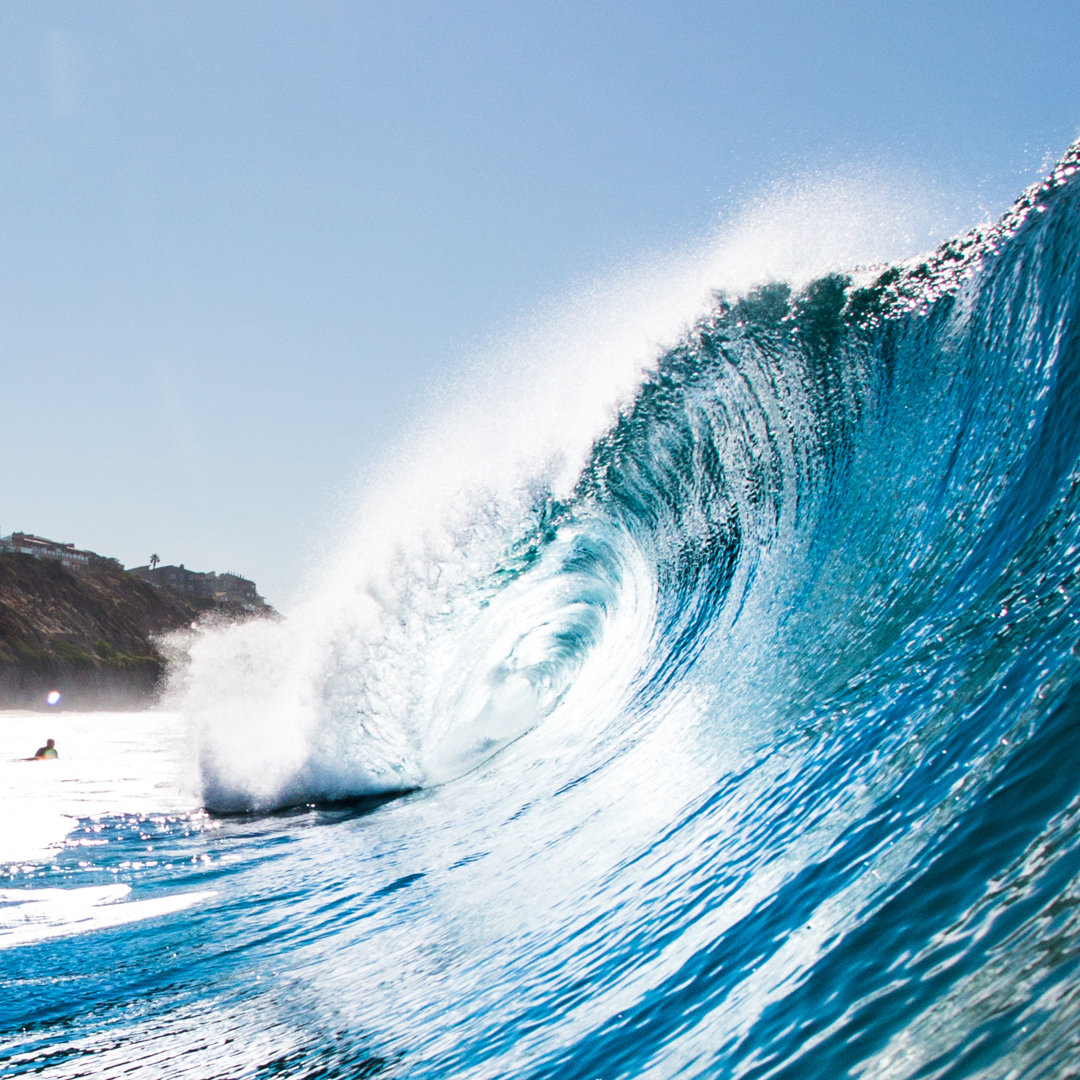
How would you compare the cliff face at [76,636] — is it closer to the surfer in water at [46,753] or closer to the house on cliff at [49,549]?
the house on cliff at [49,549]

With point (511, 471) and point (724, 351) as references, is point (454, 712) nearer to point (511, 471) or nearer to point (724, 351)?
point (511, 471)

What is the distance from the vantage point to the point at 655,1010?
7.62 ft

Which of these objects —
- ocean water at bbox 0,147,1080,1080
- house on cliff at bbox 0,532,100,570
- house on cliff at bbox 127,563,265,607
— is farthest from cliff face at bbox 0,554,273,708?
ocean water at bbox 0,147,1080,1080

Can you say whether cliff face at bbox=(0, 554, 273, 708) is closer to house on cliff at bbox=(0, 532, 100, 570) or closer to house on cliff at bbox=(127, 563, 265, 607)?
house on cliff at bbox=(0, 532, 100, 570)

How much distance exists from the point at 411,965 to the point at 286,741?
6240mm

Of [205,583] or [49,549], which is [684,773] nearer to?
[49,549]

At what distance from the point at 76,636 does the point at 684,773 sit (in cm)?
6499

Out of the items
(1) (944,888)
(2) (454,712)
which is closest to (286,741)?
(2) (454,712)

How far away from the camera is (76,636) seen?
60.4 meters

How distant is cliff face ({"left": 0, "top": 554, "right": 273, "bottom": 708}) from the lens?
51375 millimetres

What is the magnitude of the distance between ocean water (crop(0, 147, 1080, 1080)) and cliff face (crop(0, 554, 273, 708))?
46.8m

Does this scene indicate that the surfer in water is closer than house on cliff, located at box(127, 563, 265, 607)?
Yes

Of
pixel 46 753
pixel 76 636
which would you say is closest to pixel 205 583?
pixel 76 636

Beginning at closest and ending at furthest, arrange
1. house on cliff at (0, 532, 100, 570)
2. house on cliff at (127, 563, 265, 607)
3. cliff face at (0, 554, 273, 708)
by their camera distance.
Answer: cliff face at (0, 554, 273, 708), house on cliff at (0, 532, 100, 570), house on cliff at (127, 563, 265, 607)
